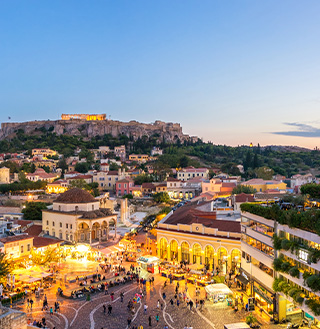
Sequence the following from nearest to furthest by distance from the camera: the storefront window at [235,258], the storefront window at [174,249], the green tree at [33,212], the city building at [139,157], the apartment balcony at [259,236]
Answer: the apartment balcony at [259,236] < the storefront window at [235,258] < the storefront window at [174,249] < the green tree at [33,212] < the city building at [139,157]

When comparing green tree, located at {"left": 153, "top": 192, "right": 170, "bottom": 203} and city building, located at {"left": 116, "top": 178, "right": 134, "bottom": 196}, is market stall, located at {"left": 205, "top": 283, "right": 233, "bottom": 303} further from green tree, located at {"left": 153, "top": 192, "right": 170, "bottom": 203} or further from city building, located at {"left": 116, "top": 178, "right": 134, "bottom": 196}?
city building, located at {"left": 116, "top": 178, "right": 134, "bottom": 196}

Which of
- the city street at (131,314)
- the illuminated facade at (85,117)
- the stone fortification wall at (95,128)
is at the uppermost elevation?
the illuminated facade at (85,117)

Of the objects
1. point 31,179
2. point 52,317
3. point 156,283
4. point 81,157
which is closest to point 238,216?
point 156,283

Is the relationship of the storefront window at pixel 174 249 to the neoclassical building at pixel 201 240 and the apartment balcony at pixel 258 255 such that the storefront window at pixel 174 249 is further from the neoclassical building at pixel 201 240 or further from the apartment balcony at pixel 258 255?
the apartment balcony at pixel 258 255

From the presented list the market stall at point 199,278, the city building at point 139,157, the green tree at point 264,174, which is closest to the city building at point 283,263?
the market stall at point 199,278

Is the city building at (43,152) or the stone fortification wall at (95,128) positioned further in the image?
the stone fortification wall at (95,128)

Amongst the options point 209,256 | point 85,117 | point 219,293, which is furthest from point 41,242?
point 85,117

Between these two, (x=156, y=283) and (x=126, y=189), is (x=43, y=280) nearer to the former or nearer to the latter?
(x=156, y=283)

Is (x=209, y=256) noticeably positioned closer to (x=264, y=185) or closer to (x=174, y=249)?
(x=174, y=249)

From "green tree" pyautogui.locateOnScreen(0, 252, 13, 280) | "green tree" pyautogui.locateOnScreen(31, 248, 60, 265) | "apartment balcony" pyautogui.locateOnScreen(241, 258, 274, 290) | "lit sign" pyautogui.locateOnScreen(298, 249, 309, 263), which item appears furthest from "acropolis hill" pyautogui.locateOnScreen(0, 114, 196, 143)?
"lit sign" pyautogui.locateOnScreen(298, 249, 309, 263)
